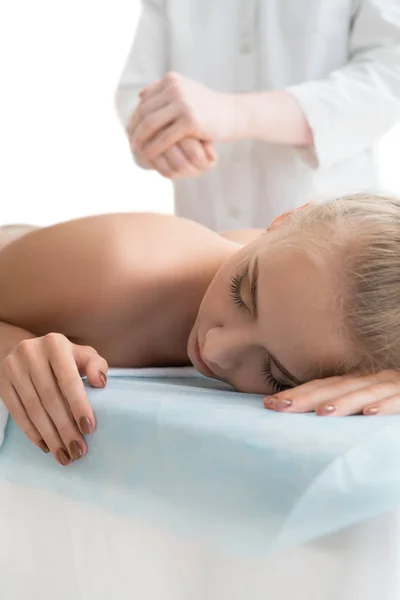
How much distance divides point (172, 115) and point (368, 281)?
0.56 meters

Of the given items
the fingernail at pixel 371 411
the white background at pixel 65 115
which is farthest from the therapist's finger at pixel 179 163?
the white background at pixel 65 115

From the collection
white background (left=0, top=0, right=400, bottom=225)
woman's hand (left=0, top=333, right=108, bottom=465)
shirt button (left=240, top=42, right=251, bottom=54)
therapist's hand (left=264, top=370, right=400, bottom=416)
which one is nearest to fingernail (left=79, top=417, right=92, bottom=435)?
woman's hand (left=0, top=333, right=108, bottom=465)

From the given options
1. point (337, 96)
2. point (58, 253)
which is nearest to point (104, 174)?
point (337, 96)

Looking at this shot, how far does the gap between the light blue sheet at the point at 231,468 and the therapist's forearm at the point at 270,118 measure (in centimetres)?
75

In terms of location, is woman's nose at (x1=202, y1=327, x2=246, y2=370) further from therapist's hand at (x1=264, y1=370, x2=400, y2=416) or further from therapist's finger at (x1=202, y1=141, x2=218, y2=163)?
therapist's finger at (x1=202, y1=141, x2=218, y2=163)

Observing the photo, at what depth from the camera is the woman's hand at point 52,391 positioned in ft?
2.29

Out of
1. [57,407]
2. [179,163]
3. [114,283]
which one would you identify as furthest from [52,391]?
[179,163]

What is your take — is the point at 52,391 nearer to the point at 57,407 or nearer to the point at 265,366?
the point at 57,407

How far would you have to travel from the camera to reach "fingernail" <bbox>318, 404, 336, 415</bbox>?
0.66 metres

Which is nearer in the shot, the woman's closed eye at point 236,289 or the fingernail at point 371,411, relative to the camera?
the fingernail at point 371,411

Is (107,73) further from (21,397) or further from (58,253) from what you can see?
(21,397)

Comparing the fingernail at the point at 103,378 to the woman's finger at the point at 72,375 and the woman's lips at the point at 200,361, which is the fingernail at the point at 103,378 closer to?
the woman's finger at the point at 72,375

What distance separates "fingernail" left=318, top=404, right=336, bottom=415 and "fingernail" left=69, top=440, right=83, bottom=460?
22 centimetres

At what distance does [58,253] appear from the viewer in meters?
1.03
